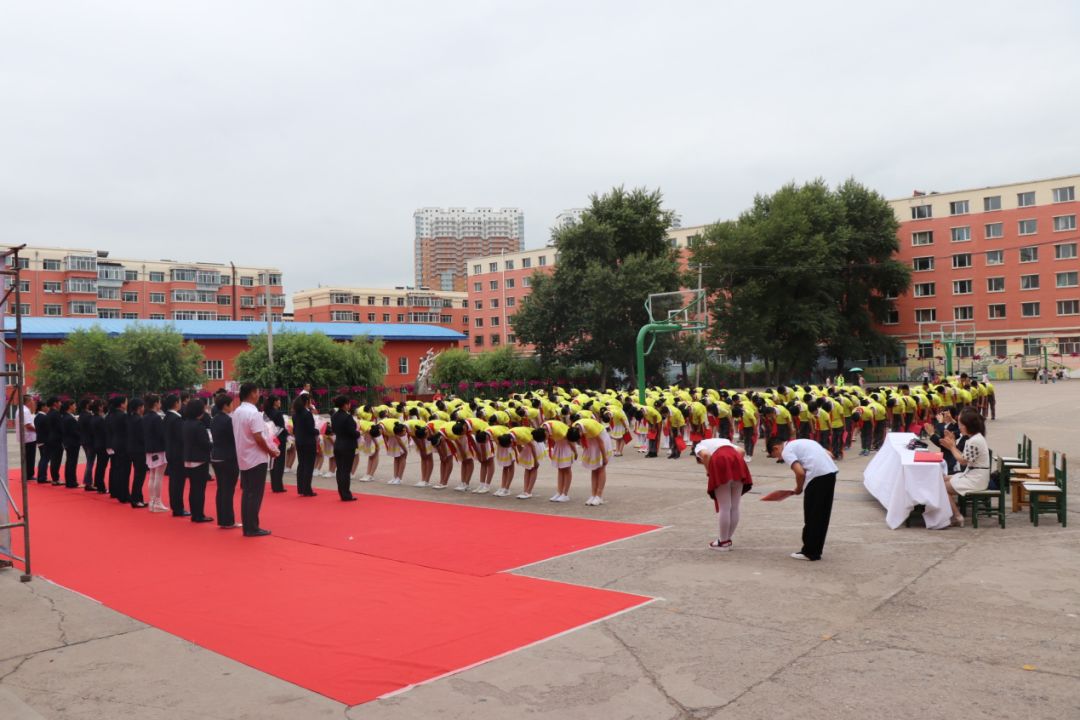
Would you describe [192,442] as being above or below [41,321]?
below

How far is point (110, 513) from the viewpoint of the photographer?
490 inches

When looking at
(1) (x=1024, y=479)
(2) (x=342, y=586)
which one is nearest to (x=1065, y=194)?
(1) (x=1024, y=479)

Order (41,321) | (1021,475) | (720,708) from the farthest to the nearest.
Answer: (41,321) → (1021,475) → (720,708)

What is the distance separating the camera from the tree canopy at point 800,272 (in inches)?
2072

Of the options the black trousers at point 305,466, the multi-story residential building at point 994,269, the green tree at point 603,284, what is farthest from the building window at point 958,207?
the black trousers at point 305,466

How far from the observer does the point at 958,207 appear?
215ft

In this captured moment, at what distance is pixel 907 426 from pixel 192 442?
52.2ft

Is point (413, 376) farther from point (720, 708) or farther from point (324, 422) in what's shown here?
point (720, 708)

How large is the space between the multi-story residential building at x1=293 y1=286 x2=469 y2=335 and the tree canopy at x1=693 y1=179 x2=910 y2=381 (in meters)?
55.0

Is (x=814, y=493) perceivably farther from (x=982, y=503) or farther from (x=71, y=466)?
(x=71, y=466)

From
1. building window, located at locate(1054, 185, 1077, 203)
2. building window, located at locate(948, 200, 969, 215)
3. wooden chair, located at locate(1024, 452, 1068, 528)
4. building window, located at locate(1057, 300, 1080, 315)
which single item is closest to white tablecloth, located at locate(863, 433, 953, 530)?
wooden chair, located at locate(1024, 452, 1068, 528)

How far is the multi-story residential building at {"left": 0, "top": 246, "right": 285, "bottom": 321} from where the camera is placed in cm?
8269

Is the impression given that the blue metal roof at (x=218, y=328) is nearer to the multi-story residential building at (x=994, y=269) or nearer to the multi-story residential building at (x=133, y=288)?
the multi-story residential building at (x=133, y=288)

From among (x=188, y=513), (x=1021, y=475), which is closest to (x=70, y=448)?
(x=188, y=513)
